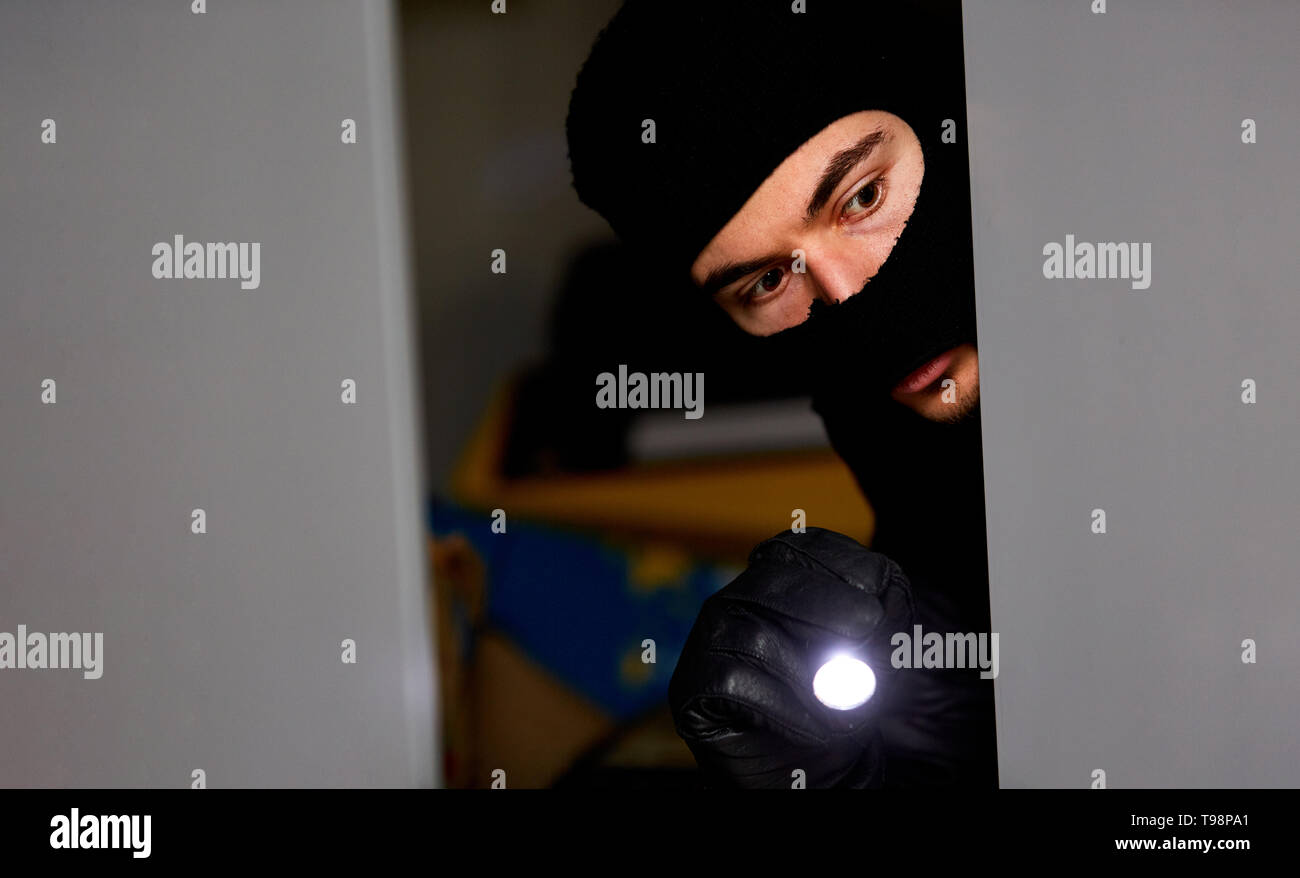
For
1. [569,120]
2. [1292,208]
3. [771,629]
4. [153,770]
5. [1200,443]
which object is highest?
[569,120]

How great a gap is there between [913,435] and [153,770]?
1433mm

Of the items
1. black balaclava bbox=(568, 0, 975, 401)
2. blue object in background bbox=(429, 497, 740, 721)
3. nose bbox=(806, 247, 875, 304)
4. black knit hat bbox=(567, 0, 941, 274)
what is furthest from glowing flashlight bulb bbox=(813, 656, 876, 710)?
black knit hat bbox=(567, 0, 941, 274)

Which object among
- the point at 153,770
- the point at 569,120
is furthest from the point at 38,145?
the point at 153,770

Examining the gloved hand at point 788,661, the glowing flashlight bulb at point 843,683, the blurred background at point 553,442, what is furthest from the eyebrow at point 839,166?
the glowing flashlight bulb at point 843,683

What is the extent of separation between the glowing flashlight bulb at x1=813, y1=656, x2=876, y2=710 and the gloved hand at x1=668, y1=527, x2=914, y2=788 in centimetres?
1

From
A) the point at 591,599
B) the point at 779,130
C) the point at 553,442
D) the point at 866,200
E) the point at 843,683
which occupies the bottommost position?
the point at 843,683

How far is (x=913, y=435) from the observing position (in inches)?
57.3

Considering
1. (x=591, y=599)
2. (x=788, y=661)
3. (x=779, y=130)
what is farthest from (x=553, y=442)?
(x=779, y=130)

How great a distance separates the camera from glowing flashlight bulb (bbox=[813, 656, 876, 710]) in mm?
1382

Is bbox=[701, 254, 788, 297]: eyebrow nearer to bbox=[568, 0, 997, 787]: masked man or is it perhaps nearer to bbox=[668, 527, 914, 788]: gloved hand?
bbox=[568, 0, 997, 787]: masked man

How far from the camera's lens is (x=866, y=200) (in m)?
1.42

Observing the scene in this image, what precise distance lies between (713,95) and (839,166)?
23 cm

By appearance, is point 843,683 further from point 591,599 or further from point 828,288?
point 828,288
